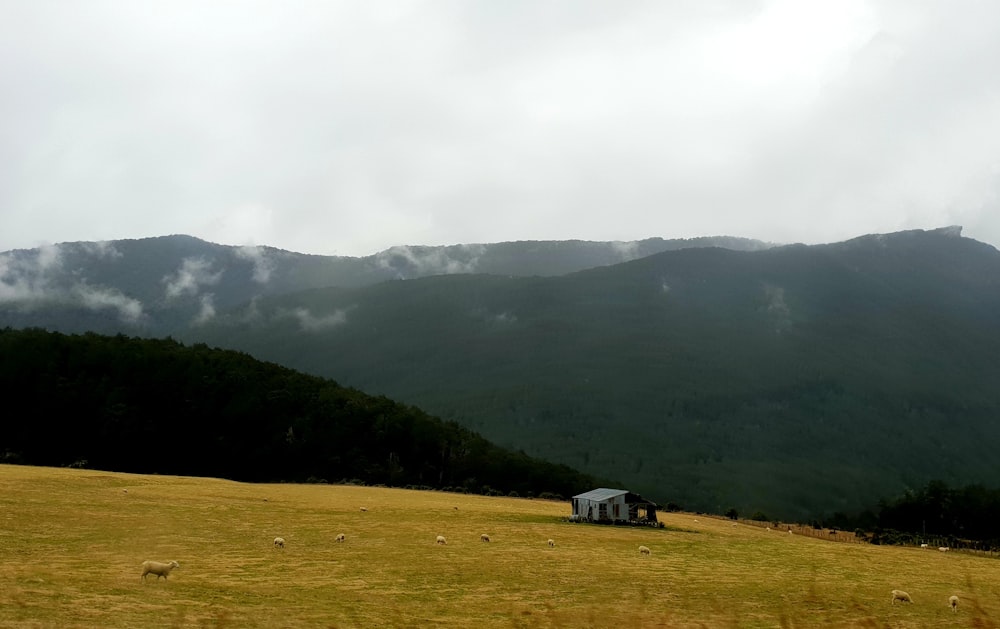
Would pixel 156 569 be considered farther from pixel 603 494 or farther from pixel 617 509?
pixel 603 494

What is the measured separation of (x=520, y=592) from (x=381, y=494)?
2244 inches

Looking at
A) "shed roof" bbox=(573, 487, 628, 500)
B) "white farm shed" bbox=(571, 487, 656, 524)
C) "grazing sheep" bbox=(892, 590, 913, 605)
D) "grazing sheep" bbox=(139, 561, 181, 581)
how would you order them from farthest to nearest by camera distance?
"shed roof" bbox=(573, 487, 628, 500) < "white farm shed" bbox=(571, 487, 656, 524) < "grazing sheep" bbox=(892, 590, 913, 605) < "grazing sheep" bbox=(139, 561, 181, 581)

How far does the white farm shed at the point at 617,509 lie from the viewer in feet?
248

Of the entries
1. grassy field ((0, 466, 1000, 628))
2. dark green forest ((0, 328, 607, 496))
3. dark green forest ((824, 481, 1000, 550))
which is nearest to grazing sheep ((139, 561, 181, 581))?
grassy field ((0, 466, 1000, 628))

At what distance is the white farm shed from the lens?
75.6 m

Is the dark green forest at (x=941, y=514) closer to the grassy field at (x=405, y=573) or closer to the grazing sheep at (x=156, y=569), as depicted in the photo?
the grassy field at (x=405, y=573)

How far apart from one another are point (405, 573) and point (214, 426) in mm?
119922

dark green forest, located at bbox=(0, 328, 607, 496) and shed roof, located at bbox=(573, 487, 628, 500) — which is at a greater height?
dark green forest, located at bbox=(0, 328, 607, 496)

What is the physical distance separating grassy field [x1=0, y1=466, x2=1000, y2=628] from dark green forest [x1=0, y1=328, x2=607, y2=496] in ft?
226

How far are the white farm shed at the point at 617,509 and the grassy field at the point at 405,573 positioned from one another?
8.56 metres

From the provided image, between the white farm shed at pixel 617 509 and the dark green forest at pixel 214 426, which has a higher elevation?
the dark green forest at pixel 214 426

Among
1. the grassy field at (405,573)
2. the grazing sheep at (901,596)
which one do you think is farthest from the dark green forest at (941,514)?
the grazing sheep at (901,596)

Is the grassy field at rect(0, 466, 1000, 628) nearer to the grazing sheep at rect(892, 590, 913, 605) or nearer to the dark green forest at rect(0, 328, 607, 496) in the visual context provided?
the grazing sheep at rect(892, 590, 913, 605)

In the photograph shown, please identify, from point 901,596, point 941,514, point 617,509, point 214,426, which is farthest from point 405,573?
point 941,514
